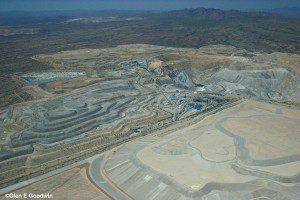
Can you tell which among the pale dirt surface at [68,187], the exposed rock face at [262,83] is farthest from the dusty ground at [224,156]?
the exposed rock face at [262,83]

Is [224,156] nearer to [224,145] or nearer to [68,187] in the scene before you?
[224,145]

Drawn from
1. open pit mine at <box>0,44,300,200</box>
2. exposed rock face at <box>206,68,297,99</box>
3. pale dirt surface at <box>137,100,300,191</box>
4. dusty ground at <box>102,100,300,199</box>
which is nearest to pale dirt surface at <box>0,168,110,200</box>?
open pit mine at <box>0,44,300,200</box>

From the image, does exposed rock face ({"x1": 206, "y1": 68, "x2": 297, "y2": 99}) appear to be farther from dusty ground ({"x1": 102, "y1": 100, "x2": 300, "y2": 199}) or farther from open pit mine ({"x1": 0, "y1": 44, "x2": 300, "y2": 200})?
dusty ground ({"x1": 102, "y1": 100, "x2": 300, "y2": 199})

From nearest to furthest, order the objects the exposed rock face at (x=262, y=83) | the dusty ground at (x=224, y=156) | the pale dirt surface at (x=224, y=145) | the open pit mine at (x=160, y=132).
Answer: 1. the dusty ground at (x=224, y=156)
2. the open pit mine at (x=160, y=132)
3. the pale dirt surface at (x=224, y=145)
4. the exposed rock face at (x=262, y=83)

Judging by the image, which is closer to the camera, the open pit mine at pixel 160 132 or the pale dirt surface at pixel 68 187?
the pale dirt surface at pixel 68 187

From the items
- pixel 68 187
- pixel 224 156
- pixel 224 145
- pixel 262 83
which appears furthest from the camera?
pixel 262 83

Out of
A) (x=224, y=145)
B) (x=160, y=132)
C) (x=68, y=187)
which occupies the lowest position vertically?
(x=68, y=187)

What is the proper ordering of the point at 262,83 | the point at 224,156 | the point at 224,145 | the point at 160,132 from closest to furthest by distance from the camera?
the point at 224,156, the point at 224,145, the point at 160,132, the point at 262,83

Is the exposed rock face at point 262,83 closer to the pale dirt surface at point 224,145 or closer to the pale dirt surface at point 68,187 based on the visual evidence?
the pale dirt surface at point 224,145

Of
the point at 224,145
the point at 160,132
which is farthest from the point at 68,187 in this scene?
the point at 224,145
